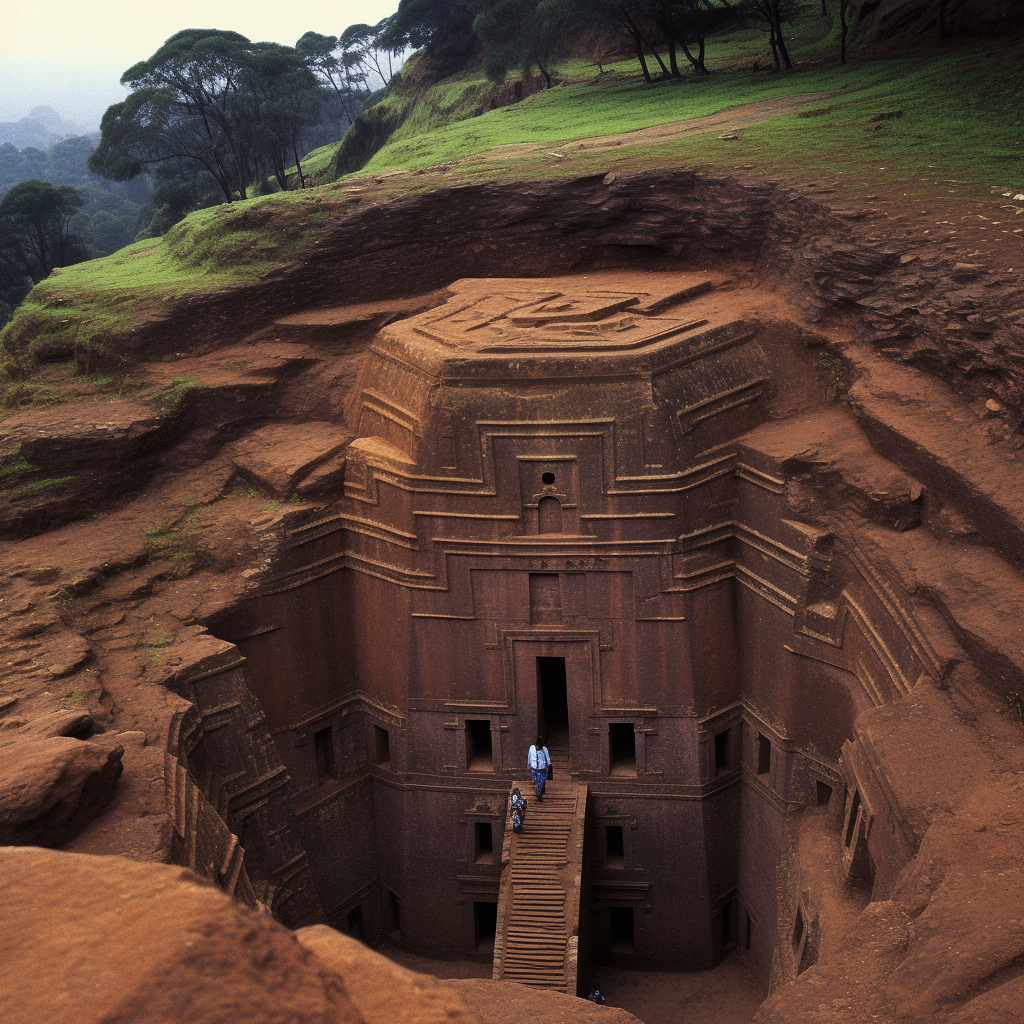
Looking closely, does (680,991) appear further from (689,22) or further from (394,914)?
(689,22)

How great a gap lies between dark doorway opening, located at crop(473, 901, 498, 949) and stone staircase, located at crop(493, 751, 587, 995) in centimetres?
283

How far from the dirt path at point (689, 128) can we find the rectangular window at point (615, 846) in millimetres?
15196

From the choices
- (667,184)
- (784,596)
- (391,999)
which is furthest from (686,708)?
(391,999)

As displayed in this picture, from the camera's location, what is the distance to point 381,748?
21031 millimetres

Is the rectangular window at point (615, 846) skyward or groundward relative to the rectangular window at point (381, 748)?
groundward

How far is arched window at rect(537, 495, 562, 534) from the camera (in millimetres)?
18109

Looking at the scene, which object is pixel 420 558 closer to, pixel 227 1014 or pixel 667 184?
pixel 667 184

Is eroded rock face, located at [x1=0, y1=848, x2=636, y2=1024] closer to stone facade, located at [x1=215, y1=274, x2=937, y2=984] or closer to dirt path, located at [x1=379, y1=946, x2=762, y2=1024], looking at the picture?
stone facade, located at [x1=215, y1=274, x2=937, y2=984]

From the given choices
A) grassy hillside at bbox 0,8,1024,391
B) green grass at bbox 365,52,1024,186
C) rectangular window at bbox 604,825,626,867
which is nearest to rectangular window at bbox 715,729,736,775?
rectangular window at bbox 604,825,626,867

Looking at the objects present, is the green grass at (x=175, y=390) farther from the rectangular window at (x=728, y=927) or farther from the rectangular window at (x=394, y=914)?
the rectangular window at (x=728, y=927)

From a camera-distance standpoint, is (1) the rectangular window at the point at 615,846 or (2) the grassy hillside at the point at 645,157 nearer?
(1) the rectangular window at the point at 615,846

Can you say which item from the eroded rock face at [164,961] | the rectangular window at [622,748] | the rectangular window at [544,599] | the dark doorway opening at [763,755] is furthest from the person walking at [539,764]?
the eroded rock face at [164,961]

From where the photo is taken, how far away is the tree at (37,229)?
164 ft

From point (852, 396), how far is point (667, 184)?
7.29 meters
